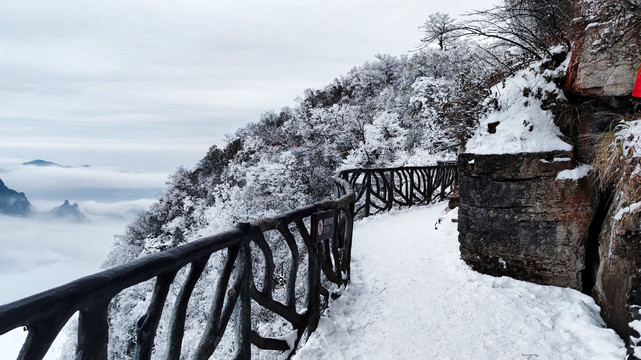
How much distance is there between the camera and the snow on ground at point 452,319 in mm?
3023

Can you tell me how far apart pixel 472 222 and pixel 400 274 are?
1167mm

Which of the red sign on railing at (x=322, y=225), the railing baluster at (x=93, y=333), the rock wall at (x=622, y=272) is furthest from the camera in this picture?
the red sign on railing at (x=322, y=225)

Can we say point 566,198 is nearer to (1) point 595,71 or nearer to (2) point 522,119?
(2) point 522,119

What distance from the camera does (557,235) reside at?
414 centimetres

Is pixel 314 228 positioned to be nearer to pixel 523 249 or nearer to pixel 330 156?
pixel 523 249

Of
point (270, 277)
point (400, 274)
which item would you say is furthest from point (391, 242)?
point (270, 277)

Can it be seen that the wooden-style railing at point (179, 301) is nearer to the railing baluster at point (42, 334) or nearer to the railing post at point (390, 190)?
the railing baluster at point (42, 334)

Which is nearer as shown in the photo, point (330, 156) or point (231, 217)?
point (231, 217)

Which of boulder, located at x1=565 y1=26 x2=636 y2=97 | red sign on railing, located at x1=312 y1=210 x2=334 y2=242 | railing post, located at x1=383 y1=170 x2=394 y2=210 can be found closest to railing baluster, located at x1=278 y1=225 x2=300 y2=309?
red sign on railing, located at x1=312 y1=210 x2=334 y2=242

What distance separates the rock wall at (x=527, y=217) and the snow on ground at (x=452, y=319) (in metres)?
0.21

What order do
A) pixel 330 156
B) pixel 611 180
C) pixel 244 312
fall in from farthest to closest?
pixel 330 156 < pixel 611 180 < pixel 244 312

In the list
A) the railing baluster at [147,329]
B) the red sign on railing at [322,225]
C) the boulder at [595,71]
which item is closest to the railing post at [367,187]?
the boulder at [595,71]

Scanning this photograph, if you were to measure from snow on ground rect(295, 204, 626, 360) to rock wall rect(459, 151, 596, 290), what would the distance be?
0.21 metres

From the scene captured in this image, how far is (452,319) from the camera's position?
3.57 meters
